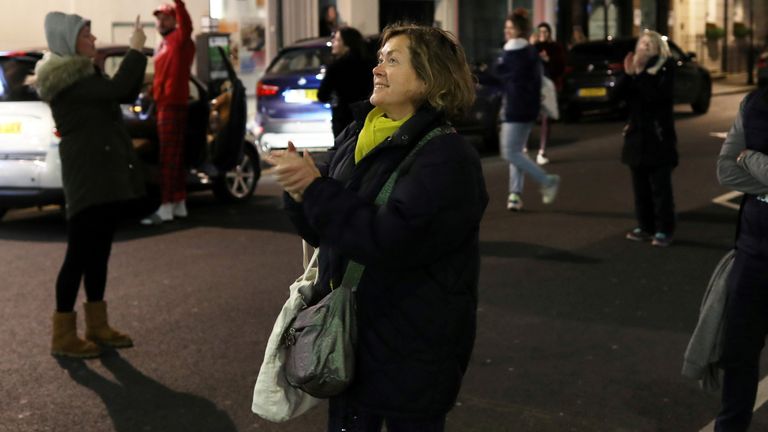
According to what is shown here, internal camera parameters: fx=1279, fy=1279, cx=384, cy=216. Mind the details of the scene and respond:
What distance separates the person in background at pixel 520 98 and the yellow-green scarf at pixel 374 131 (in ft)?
26.5

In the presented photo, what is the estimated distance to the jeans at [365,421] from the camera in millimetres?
3469

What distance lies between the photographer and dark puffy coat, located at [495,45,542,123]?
11602mm

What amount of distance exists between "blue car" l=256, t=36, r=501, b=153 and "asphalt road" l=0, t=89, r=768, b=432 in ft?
9.86

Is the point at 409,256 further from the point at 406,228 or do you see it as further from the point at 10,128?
the point at 10,128

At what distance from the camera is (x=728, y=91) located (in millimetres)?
31250

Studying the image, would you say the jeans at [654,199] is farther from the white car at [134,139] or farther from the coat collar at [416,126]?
the coat collar at [416,126]

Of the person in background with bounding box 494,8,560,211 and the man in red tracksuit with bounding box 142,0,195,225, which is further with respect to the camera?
the person in background with bounding box 494,8,560,211

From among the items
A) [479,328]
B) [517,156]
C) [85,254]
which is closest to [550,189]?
[517,156]

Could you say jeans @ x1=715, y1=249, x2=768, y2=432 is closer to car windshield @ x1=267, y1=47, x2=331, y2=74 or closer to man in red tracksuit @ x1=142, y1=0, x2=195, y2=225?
man in red tracksuit @ x1=142, y1=0, x2=195, y2=225

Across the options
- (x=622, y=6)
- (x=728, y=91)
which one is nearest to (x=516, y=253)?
(x=728, y=91)

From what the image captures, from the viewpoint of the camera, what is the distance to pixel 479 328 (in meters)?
7.33

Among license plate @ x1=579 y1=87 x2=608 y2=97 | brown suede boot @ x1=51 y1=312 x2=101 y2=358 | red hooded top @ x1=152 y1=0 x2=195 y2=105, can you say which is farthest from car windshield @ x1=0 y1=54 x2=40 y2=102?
license plate @ x1=579 y1=87 x2=608 y2=97

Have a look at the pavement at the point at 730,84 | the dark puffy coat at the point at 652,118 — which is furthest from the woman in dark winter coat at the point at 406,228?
the pavement at the point at 730,84

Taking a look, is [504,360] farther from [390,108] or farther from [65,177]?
[390,108]
